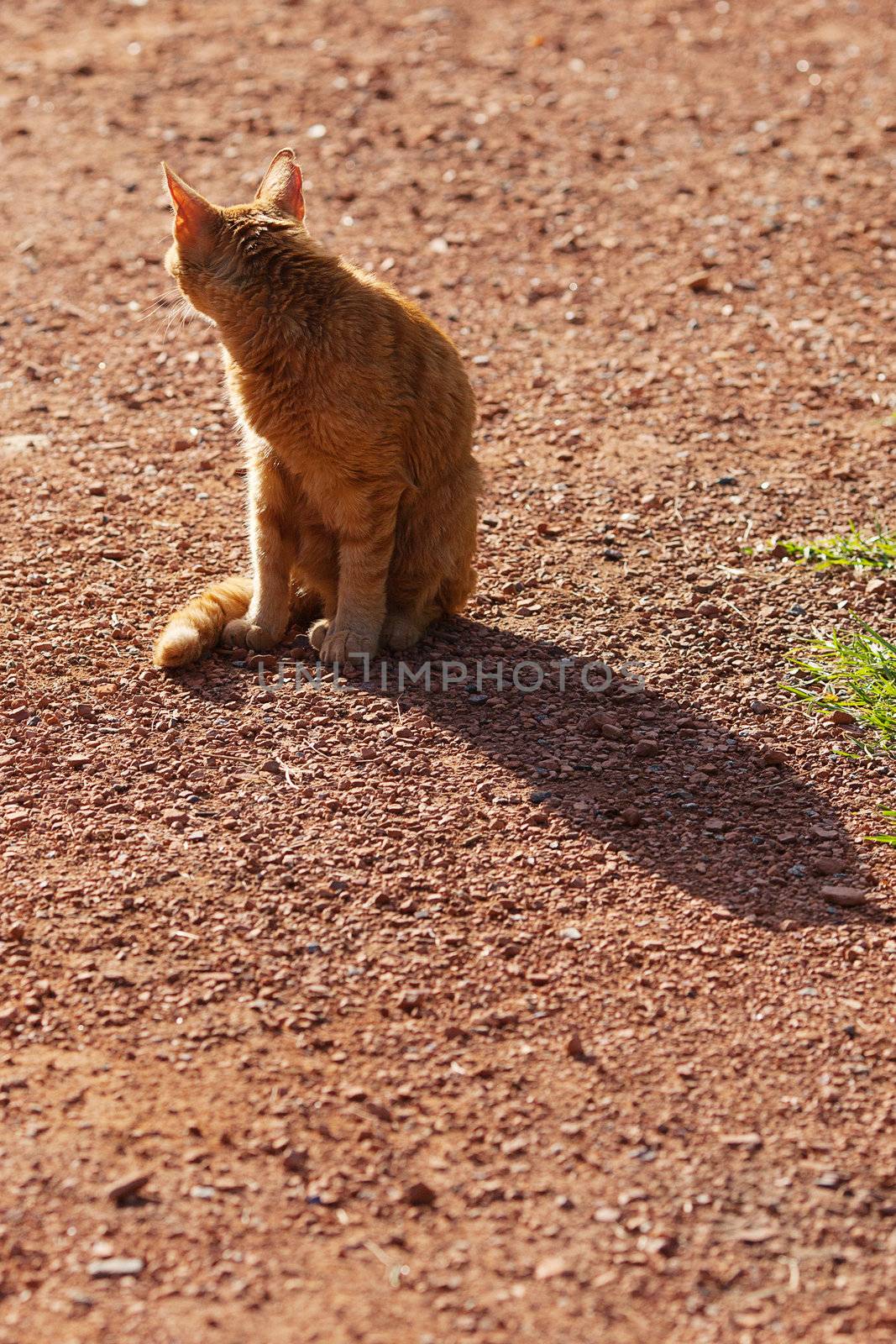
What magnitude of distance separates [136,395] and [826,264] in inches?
149

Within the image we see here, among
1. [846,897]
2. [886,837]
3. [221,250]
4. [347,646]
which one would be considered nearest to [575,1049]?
[846,897]

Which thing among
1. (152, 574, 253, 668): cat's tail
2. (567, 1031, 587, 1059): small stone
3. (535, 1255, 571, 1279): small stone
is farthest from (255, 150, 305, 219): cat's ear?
(535, 1255, 571, 1279): small stone

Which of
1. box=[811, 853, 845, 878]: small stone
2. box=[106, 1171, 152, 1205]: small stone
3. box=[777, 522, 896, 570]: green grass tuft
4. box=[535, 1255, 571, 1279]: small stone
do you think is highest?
box=[777, 522, 896, 570]: green grass tuft

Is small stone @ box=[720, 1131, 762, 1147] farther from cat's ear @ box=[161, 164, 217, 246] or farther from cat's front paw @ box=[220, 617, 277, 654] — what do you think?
cat's ear @ box=[161, 164, 217, 246]

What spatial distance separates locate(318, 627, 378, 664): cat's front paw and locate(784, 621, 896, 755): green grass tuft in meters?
1.44

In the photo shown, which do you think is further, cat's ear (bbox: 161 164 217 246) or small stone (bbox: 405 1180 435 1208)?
cat's ear (bbox: 161 164 217 246)

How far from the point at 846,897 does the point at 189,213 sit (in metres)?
2.95

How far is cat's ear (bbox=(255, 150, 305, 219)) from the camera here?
498 cm

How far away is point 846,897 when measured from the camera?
402cm

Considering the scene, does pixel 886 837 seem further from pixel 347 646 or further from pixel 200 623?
pixel 200 623

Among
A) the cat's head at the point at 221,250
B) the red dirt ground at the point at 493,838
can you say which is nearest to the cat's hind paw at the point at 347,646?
the red dirt ground at the point at 493,838

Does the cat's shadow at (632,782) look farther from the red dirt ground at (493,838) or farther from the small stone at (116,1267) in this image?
the small stone at (116,1267)

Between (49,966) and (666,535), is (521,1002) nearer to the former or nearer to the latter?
(49,966)

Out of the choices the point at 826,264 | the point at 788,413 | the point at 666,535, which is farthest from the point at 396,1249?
the point at 826,264
